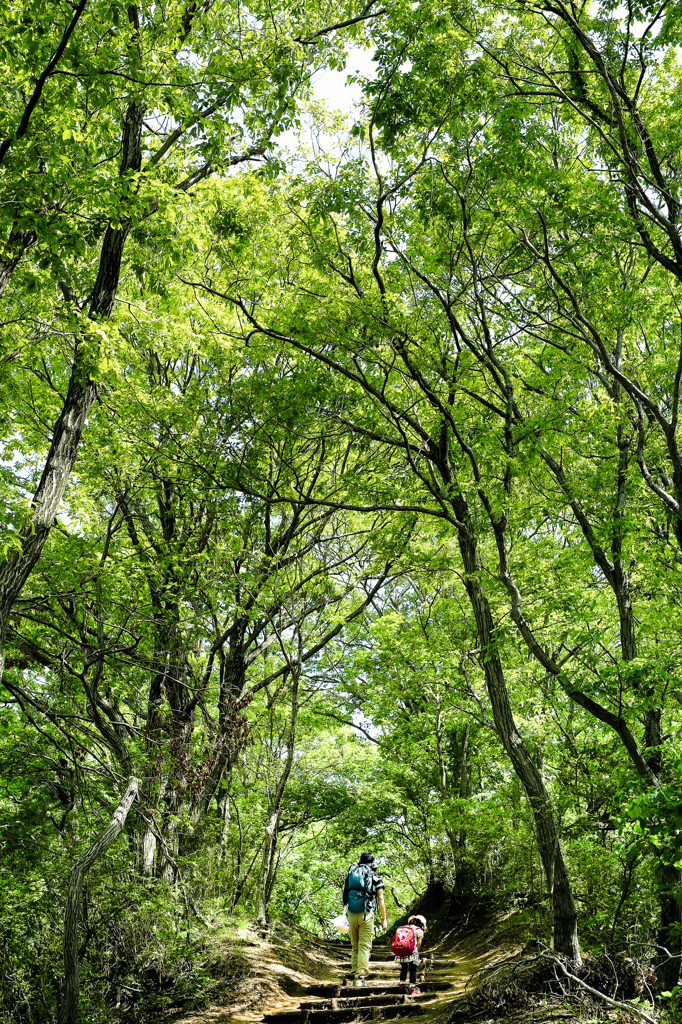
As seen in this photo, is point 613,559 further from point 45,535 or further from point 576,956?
point 45,535

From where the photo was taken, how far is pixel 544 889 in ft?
33.4

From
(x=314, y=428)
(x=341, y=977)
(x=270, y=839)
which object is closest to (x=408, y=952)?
(x=341, y=977)

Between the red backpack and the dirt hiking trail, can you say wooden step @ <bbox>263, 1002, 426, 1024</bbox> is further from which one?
the red backpack

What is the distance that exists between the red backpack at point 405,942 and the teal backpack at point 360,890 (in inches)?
41.1

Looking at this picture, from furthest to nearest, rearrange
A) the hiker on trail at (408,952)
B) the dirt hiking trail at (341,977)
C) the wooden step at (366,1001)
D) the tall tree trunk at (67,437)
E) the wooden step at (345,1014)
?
the hiker on trail at (408,952)
the wooden step at (366,1001)
the dirt hiking trail at (341,977)
the wooden step at (345,1014)
the tall tree trunk at (67,437)

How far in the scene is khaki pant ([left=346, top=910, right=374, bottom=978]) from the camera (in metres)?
8.70

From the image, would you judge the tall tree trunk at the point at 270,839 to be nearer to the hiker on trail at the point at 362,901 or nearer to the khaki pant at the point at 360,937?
the khaki pant at the point at 360,937

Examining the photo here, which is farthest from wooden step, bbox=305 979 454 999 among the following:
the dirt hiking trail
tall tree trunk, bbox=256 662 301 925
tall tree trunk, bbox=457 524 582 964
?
tall tree trunk, bbox=457 524 582 964

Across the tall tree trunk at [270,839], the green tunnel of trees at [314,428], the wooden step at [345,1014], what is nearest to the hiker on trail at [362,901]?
the wooden step at [345,1014]

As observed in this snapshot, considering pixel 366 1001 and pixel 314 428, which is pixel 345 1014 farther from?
pixel 314 428

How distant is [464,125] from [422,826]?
14.0 meters

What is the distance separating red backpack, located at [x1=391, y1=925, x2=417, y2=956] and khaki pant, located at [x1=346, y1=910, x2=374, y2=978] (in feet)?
1.46

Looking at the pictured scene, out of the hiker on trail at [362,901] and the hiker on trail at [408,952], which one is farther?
the hiker on trail at [408,952]

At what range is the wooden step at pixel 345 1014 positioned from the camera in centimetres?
781
